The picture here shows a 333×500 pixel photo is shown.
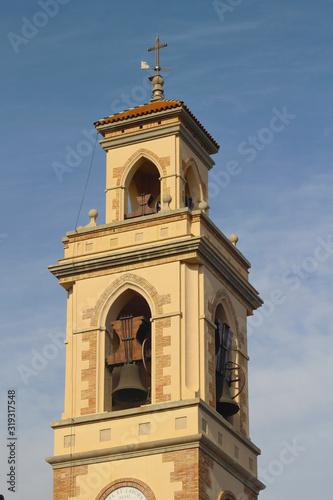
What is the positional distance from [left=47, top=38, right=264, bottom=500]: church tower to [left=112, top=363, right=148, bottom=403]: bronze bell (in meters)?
0.04

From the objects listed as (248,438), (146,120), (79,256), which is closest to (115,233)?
(79,256)

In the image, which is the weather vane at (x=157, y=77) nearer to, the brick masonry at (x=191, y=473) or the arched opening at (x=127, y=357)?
the arched opening at (x=127, y=357)

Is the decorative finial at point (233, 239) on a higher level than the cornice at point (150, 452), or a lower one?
higher

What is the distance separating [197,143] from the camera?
4069 centimetres

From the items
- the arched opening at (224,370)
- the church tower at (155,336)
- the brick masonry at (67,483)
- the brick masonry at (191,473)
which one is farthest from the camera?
the arched opening at (224,370)

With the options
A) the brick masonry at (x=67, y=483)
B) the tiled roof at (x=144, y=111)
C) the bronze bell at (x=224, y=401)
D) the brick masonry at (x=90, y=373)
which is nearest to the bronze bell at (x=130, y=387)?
the brick masonry at (x=90, y=373)

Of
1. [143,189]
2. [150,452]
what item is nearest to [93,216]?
[143,189]

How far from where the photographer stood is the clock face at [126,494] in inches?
1355

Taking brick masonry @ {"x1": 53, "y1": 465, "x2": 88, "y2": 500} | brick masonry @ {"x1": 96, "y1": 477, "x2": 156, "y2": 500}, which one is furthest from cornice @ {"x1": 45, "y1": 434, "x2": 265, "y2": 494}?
brick masonry @ {"x1": 96, "y1": 477, "x2": 156, "y2": 500}

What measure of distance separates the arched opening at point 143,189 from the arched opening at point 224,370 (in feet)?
12.2

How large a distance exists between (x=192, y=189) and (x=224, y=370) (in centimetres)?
590

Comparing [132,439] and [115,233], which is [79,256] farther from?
[132,439]

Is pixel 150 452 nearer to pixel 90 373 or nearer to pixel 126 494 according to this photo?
pixel 126 494

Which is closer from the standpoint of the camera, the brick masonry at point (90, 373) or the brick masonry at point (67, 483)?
the brick masonry at point (67, 483)
